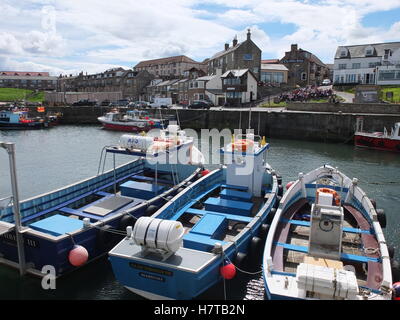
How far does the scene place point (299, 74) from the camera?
229ft

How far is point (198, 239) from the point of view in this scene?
8617mm

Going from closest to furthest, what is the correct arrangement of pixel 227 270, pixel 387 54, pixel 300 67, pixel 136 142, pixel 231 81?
pixel 227 270 → pixel 136 142 → pixel 231 81 → pixel 387 54 → pixel 300 67

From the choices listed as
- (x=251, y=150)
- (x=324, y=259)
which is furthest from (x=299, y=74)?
(x=324, y=259)

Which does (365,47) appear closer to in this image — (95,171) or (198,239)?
(95,171)

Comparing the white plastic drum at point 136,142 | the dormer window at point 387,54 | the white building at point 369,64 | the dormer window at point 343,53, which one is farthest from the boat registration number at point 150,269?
Answer: the dormer window at point 343,53

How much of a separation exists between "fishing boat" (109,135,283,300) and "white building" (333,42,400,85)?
49.4 m

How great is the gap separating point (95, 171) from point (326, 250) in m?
18.4

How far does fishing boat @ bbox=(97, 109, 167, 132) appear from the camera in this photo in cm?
4441

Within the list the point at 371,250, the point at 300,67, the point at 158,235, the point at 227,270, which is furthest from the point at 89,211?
the point at 300,67

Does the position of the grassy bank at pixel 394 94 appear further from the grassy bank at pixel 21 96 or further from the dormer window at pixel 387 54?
the grassy bank at pixel 21 96

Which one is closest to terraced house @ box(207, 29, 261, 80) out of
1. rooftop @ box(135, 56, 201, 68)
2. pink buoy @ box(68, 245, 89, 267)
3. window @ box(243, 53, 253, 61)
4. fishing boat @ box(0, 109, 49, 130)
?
window @ box(243, 53, 253, 61)

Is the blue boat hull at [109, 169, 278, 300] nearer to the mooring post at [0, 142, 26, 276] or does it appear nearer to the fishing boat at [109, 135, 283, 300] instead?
the fishing boat at [109, 135, 283, 300]
